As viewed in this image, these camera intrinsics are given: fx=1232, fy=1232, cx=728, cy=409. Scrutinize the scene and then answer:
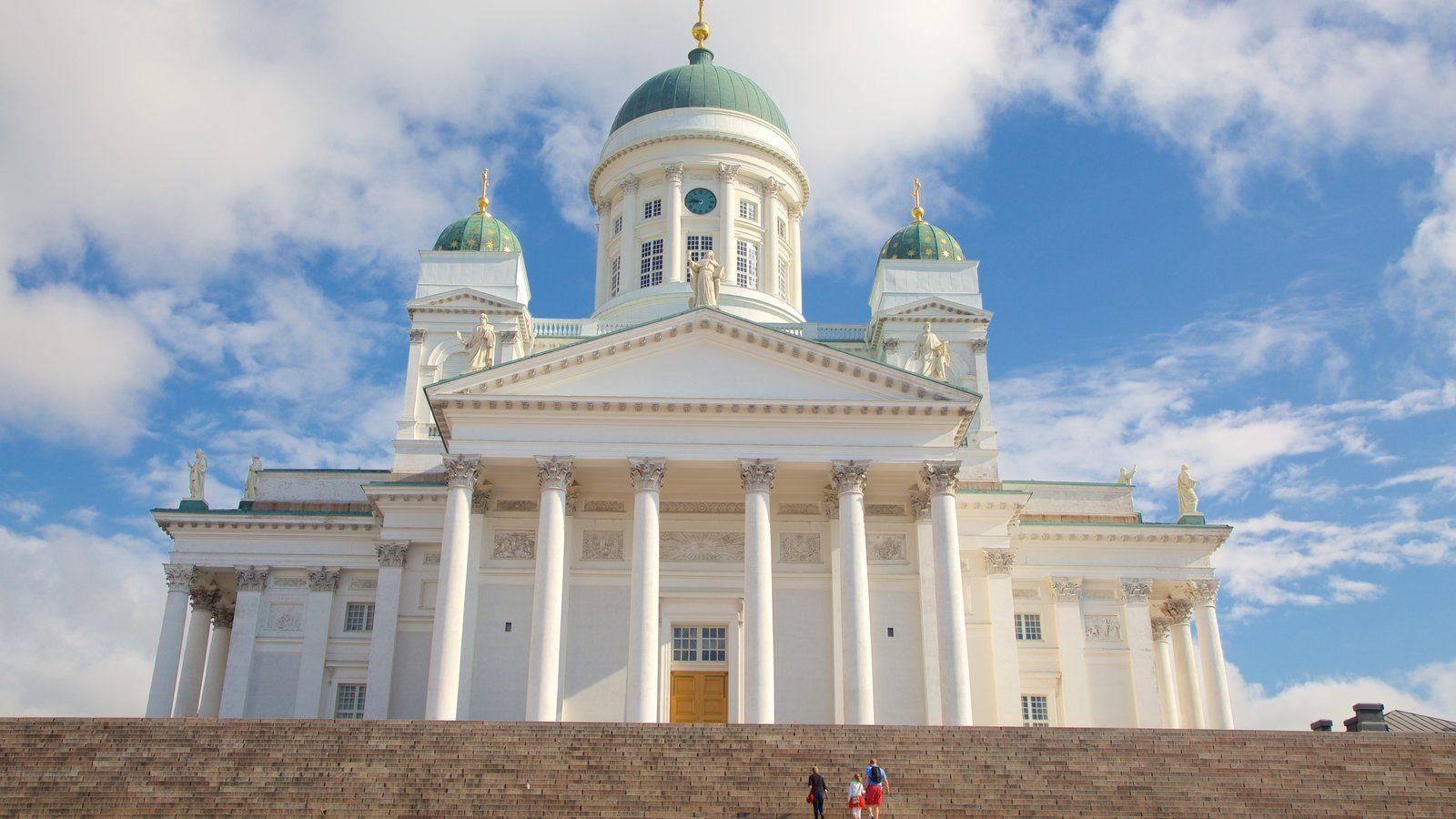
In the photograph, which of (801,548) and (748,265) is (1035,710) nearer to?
(801,548)

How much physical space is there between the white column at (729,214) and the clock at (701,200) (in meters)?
0.34

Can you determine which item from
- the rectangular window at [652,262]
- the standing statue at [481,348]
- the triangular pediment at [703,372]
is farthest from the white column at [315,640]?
the rectangular window at [652,262]

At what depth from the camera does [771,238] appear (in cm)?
4769

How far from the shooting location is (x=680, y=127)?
158 feet

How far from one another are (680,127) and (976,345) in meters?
14.9

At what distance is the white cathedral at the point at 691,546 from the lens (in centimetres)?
3034

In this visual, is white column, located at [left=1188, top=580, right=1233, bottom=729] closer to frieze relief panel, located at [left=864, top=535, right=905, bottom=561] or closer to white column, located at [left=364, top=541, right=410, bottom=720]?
frieze relief panel, located at [left=864, top=535, right=905, bottom=561]

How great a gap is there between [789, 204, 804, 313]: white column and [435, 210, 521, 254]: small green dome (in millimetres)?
11114

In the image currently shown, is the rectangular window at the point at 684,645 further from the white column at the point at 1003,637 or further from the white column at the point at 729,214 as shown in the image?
the white column at the point at 729,214

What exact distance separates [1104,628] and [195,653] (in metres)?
29.0

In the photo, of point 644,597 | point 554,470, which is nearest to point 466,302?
point 554,470

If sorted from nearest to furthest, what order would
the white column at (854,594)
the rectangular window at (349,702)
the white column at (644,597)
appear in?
the white column at (644,597)
the white column at (854,594)
the rectangular window at (349,702)

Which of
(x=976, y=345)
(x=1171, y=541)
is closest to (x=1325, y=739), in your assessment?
(x=1171, y=541)

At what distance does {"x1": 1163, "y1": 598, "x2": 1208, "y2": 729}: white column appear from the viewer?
41.2 metres
